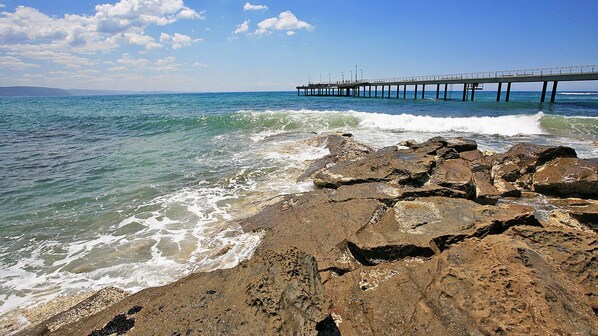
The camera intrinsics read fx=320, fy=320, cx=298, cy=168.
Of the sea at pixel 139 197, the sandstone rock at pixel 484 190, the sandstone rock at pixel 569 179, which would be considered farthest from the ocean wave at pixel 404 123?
the sandstone rock at pixel 484 190

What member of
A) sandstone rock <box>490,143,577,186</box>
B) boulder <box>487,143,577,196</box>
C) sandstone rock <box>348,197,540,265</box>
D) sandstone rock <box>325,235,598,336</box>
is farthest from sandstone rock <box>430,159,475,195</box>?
sandstone rock <box>325,235,598,336</box>

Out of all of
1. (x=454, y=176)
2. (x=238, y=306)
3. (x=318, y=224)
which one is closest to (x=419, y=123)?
(x=454, y=176)

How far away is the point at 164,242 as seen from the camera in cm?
584

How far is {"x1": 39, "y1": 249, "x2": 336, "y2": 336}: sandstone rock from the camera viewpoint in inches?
93.1

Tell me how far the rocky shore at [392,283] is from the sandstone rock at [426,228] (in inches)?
0.5

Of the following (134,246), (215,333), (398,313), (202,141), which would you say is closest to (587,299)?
(398,313)

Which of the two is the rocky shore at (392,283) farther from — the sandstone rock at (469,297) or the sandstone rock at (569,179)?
the sandstone rock at (569,179)

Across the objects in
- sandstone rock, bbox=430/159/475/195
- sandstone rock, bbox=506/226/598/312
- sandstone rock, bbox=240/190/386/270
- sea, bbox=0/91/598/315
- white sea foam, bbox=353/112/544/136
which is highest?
sandstone rock, bbox=506/226/598/312

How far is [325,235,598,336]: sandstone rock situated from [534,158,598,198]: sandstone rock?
16.4ft

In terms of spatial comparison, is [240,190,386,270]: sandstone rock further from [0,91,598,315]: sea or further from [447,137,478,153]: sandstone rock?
[447,137,478,153]: sandstone rock

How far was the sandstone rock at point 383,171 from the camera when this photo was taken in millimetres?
6871

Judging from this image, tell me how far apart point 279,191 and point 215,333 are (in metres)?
5.81

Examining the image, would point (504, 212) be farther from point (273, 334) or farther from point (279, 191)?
point (279, 191)

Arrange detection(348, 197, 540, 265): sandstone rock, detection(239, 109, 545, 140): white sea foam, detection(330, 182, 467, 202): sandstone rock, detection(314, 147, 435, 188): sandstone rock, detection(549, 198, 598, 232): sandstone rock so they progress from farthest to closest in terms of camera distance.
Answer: detection(239, 109, 545, 140): white sea foam
detection(314, 147, 435, 188): sandstone rock
detection(330, 182, 467, 202): sandstone rock
detection(549, 198, 598, 232): sandstone rock
detection(348, 197, 540, 265): sandstone rock
